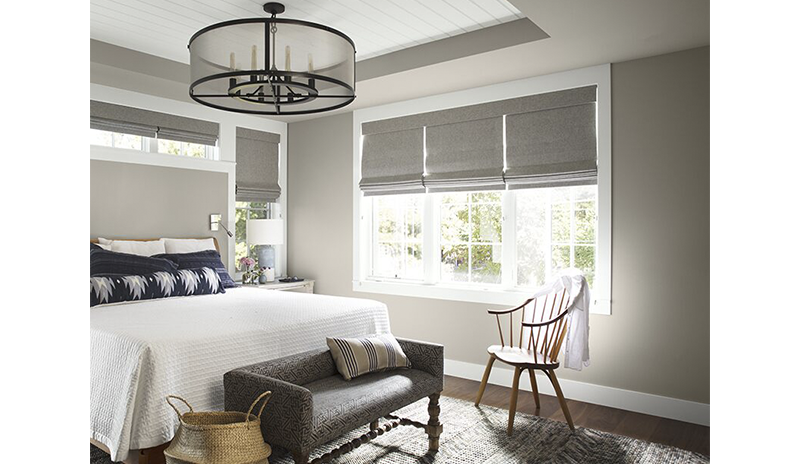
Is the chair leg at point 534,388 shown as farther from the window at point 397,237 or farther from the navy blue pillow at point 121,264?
the navy blue pillow at point 121,264

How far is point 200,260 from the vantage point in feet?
14.1

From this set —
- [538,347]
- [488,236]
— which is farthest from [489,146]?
[538,347]

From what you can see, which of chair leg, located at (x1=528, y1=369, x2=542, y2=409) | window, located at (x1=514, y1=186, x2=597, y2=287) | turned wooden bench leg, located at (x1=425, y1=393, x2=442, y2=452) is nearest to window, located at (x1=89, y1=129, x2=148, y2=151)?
window, located at (x1=514, y1=186, x2=597, y2=287)

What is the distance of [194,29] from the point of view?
3.65m

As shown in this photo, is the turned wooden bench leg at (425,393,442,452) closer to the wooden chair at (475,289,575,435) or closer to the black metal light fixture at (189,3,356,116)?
the wooden chair at (475,289,575,435)

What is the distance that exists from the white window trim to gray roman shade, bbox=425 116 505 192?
20 centimetres

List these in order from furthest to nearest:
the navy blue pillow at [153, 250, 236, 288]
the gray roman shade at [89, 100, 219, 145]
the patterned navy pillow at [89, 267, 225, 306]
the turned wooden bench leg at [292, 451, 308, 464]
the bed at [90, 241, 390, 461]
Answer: the gray roman shade at [89, 100, 219, 145] < the navy blue pillow at [153, 250, 236, 288] < the patterned navy pillow at [89, 267, 225, 306] < the bed at [90, 241, 390, 461] < the turned wooden bench leg at [292, 451, 308, 464]

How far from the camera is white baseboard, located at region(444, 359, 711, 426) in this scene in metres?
3.46

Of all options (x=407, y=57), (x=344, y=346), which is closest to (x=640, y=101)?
(x=407, y=57)

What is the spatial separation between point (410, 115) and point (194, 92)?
242 cm

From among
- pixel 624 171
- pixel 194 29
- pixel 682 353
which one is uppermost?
pixel 194 29

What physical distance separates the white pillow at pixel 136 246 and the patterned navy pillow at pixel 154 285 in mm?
437
